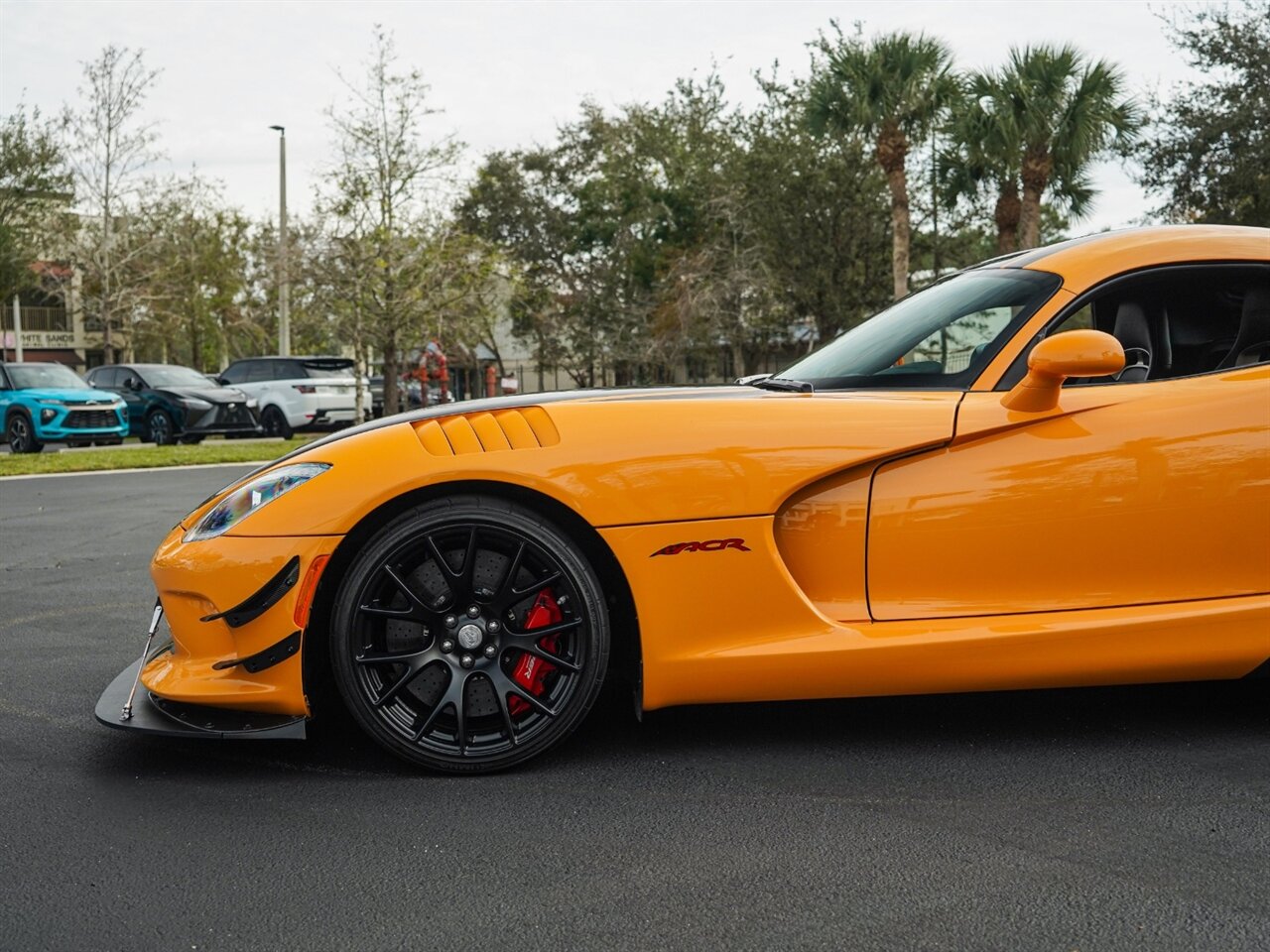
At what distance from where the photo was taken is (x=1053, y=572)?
331 cm

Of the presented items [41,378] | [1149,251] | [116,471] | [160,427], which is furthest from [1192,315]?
[160,427]

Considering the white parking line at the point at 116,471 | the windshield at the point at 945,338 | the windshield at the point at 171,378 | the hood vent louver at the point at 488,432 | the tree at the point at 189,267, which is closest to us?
the hood vent louver at the point at 488,432

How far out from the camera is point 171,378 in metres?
22.1

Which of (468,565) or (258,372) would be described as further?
(258,372)

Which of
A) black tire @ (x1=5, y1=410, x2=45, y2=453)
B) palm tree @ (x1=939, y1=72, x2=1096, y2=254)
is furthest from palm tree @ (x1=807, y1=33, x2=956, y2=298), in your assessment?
black tire @ (x1=5, y1=410, x2=45, y2=453)

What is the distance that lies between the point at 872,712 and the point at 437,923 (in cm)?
183

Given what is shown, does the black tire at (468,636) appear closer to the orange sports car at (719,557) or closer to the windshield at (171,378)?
the orange sports car at (719,557)

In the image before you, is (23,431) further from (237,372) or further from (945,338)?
(945,338)

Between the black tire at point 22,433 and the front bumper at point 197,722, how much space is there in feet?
56.7

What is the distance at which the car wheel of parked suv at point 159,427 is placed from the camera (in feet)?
68.9

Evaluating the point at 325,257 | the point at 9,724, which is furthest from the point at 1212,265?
the point at 325,257

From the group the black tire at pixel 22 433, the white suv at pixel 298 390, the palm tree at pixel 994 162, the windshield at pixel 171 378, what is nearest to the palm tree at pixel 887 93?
the palm tree at pixel 994 162

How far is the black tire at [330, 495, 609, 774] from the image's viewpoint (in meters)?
3.20

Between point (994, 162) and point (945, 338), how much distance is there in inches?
905
